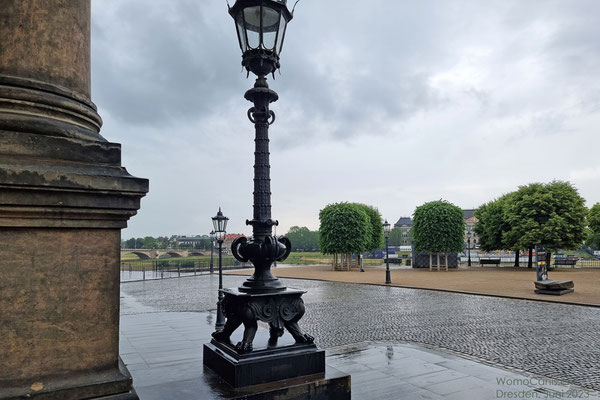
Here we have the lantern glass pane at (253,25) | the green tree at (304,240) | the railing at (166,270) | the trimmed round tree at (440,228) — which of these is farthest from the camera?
the green tree at (304,240)

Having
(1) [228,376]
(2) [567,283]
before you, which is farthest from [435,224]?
(1) [228,376]

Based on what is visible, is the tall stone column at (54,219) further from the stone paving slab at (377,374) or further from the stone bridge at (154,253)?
the stone bridge at (154,253)

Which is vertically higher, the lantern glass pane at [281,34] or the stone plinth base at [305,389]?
the lantern glass pane at [281,34]

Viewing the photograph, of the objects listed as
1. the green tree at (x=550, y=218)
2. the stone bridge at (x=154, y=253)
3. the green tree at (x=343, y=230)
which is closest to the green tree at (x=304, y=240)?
the stone bridge at (x=154, y=253)

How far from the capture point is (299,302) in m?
5.36

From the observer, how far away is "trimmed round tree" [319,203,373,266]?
39062 millimetres

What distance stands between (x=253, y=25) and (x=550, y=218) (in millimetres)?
38702

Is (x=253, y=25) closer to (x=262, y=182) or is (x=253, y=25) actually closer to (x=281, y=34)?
(x=281, y=34)

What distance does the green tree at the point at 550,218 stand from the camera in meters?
36.8

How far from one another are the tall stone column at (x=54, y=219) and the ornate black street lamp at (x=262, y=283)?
2.25 m

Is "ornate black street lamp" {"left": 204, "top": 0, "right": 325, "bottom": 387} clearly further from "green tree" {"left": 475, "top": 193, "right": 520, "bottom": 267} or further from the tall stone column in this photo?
"green tree" {"left": 475, "top": 193, "right": 520, "bottom": 267}

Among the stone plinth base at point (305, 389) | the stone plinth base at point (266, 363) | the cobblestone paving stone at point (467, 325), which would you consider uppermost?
the stone plinth base at point (266, 363)

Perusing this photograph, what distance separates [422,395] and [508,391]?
1.34 m

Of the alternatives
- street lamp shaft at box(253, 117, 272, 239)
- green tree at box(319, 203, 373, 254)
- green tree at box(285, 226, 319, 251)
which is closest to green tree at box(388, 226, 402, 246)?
green tree at box(285, 226, 319, 251)
